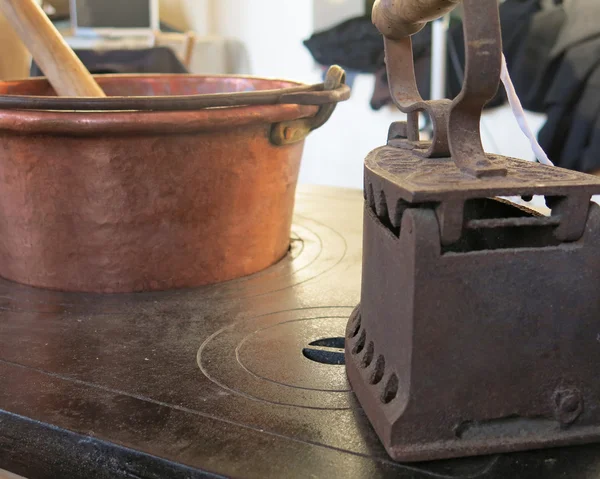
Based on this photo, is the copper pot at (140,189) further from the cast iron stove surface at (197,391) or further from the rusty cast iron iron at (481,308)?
the rusty cast iron iron at (481,308)

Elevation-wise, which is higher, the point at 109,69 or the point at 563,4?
the point at 563,4

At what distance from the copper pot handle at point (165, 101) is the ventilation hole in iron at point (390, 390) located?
1.29 feet

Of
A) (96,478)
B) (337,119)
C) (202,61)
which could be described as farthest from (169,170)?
(202,61)

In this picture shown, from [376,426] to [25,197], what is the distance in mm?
530

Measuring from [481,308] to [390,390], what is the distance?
0.30 feet

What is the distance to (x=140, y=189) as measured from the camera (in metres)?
0.80

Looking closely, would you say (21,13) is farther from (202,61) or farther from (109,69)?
(202,61)

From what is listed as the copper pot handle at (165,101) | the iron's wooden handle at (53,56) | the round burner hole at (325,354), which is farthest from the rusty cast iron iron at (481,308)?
the iron's wooden handle at (53,56)

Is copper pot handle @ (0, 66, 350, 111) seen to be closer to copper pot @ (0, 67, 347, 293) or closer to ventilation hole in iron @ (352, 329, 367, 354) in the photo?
copper pot @ (0, 67, 347, 293)

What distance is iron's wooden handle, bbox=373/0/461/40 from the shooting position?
21.9 inches

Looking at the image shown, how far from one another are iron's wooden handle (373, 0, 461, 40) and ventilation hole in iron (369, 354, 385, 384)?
0.92 feet

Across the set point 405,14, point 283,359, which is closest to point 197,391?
point 283,359

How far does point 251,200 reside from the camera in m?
0.88

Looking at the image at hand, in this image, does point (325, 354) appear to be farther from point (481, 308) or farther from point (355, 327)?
point (481, 308)
